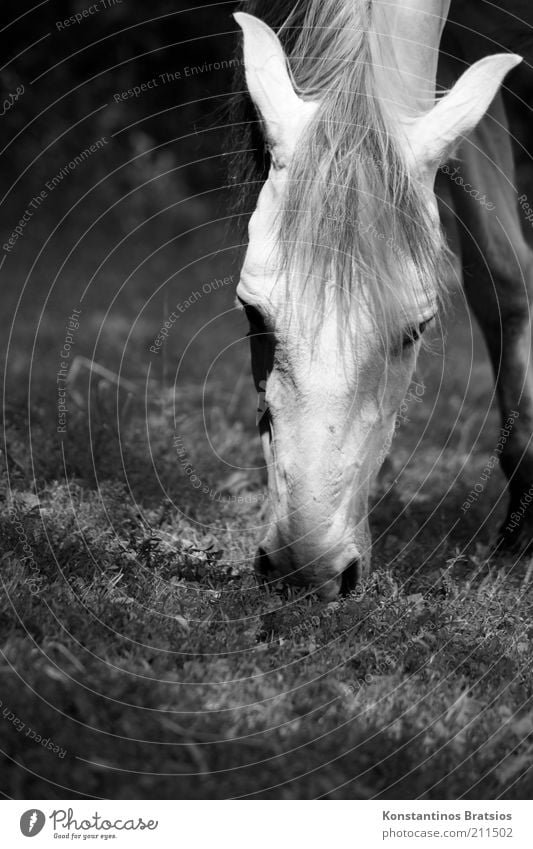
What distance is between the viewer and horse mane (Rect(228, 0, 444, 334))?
9.27 feet

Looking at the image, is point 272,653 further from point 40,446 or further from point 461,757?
point 40,446

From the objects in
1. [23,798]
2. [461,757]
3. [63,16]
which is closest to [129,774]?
[23,798]

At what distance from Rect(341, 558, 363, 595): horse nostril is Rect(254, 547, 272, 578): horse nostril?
0.77ft

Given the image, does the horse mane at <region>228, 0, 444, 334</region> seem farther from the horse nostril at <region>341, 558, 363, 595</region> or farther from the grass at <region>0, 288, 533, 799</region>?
the grass at <region>0, 288, 533, 799</region>

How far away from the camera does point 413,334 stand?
296 centimetres

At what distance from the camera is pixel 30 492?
12.7 feet

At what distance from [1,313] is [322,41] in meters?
4.44
